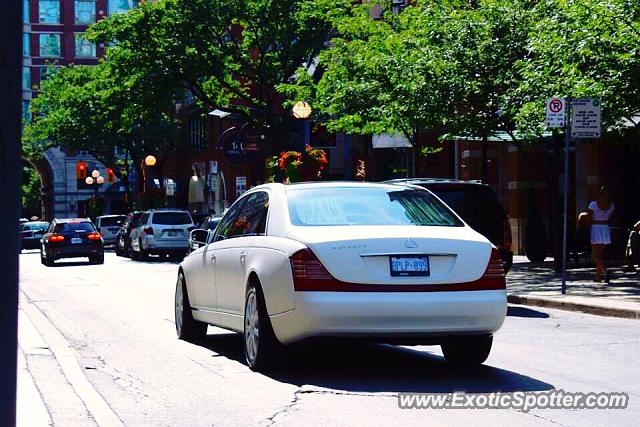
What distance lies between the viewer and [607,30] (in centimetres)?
1919

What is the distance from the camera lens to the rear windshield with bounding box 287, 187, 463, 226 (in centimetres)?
993

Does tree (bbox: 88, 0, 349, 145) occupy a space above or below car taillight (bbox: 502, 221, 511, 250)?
Result: above

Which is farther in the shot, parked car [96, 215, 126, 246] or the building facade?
the building facade

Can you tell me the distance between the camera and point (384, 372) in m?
9.95

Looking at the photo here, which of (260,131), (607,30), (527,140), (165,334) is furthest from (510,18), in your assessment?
(260,131)

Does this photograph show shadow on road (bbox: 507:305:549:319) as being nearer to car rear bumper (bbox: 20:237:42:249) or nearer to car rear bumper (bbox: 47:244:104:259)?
car rear bumper (bbox: 47:244:104:259)

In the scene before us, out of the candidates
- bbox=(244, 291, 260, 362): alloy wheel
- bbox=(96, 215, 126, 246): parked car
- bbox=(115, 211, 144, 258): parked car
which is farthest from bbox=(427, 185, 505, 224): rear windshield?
bbox=(96, 215, 126, 246): parked car

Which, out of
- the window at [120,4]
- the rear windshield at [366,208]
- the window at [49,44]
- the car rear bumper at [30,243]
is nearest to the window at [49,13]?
the window at [49,44]

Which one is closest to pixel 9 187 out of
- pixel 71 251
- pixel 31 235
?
pixel 71 251

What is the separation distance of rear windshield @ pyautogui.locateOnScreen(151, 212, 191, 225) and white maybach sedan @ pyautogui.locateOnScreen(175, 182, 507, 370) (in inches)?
1276

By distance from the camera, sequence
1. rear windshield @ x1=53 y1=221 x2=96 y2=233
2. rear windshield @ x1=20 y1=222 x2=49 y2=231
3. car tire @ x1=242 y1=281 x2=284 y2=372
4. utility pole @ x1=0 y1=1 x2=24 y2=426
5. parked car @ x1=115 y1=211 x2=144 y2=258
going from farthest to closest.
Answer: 1. rear windshield @ x1=20 y1=222 x2=49 y2=231
2. parked car @ x1=115 y1=211 x2=144 y2=258
3. rear windshield @ x1=53 y1=221 x2=96 y2=233
4. car tire @ x1=242 y1=281 x2=284 y2=372
5. utility pole @ x1=0 y1=1 x2=24 y2=426

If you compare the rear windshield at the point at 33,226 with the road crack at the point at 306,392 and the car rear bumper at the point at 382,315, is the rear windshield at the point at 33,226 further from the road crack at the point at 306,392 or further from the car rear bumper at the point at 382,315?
the road crack at the point at 306,392

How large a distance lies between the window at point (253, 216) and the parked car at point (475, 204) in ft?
20.2

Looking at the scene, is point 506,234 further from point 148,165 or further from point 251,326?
point 148,165
